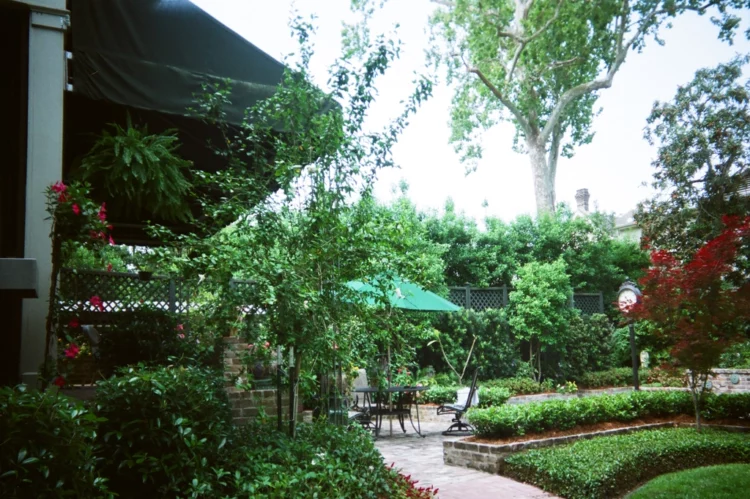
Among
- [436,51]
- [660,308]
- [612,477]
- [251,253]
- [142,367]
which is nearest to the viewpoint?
[142,367]

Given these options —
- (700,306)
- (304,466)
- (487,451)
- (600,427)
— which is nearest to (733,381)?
(700,306)

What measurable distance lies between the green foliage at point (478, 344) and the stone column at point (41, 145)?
30.3 ft

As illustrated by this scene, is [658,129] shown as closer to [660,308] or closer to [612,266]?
[612,266]

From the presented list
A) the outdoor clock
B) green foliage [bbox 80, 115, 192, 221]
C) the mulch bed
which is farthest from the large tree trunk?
green foliage [bbox 80, 115, 192, 221]

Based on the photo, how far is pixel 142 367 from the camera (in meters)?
3.54

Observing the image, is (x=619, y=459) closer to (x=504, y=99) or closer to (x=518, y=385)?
(x=518, y=385)

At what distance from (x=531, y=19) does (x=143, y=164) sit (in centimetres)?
1650

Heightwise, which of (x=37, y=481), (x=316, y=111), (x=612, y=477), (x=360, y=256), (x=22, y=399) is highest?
(x=316, y=111)

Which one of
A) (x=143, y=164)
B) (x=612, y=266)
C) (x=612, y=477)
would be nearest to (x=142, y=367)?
(x=143, y=164)

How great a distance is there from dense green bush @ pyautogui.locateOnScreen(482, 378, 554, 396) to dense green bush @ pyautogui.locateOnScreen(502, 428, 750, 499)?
4630 mm

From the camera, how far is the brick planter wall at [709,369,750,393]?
11719 mm

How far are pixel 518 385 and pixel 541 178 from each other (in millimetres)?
8670

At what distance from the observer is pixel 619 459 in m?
5.82

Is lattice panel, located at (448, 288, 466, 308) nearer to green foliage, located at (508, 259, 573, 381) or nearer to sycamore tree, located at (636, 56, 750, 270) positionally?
green foliage, located at (508, 259, 573, 381)
